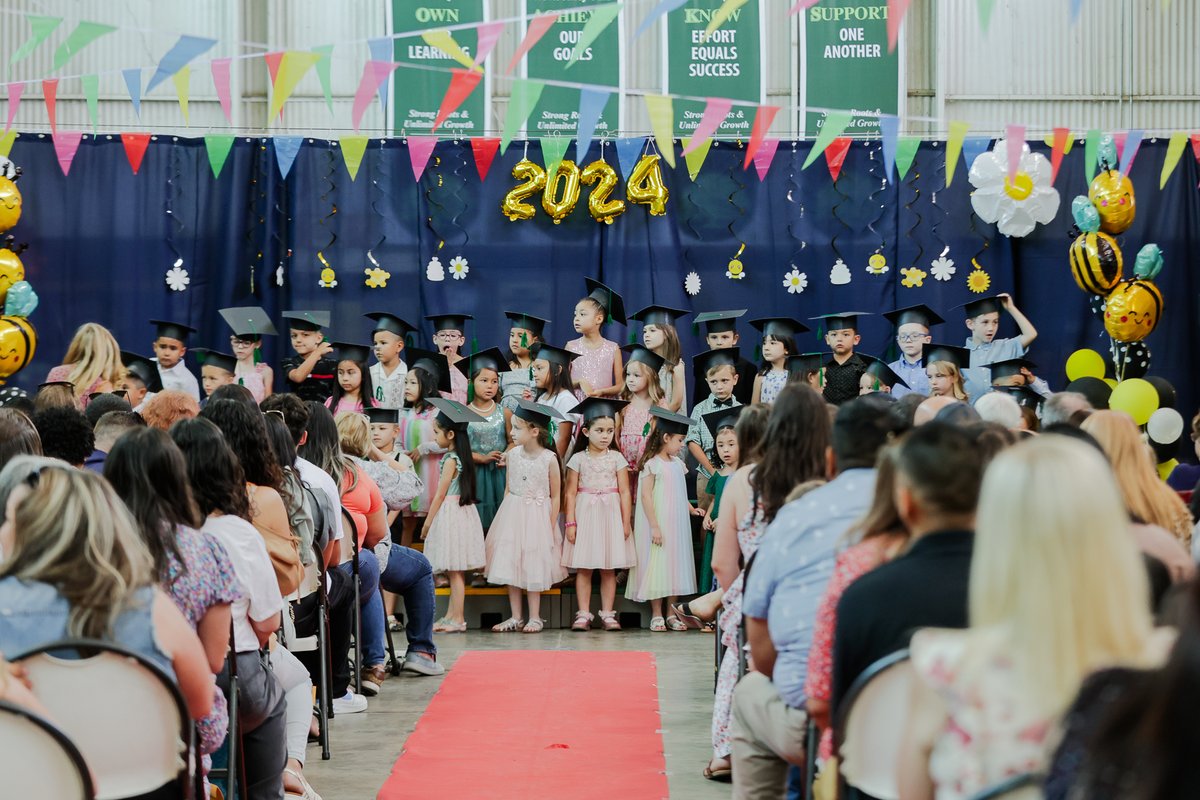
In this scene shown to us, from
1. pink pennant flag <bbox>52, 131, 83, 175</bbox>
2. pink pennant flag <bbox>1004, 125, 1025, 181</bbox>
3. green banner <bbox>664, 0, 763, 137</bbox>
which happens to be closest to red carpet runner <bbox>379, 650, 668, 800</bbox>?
pink pennant flag <bbox>1004, 125, 1025, 181</bbox>

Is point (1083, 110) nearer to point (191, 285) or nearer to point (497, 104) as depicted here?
point (497, 104)

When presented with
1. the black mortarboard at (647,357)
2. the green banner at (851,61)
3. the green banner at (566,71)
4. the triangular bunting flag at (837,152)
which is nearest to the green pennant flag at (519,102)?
the black mortarboard at (647,357)

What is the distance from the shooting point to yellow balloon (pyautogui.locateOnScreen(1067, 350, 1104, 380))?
10.3 meters

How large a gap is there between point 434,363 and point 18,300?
2.83 metres

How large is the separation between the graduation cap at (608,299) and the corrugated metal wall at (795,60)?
294 cm

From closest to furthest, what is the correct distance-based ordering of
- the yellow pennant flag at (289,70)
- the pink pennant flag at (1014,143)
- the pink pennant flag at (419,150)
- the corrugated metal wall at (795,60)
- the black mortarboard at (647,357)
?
the yellow pennant flag at (289,70) < the pink pennant flag at (1014,143) < the black mortarboard at (647,357) < the pink pennant flag at (419,150) < the corrugated metal wall at (795,60)

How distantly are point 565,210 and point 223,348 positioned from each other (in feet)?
9.26

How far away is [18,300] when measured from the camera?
9.62 metres

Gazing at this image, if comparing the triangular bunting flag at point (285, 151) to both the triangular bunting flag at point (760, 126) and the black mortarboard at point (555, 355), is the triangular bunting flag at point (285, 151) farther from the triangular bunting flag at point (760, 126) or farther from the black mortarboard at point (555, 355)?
the triangular bunting flag at point (760, 126)

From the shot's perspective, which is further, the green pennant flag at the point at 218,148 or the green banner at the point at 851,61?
the green banner at the point at 851,61

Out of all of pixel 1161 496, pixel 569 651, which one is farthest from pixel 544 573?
pixel 1161 496

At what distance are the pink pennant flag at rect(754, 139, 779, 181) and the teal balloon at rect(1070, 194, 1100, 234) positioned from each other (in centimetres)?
221

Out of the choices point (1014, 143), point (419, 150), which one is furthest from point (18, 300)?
point (1014, 143)

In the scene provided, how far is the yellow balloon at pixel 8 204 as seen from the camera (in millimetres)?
9703
